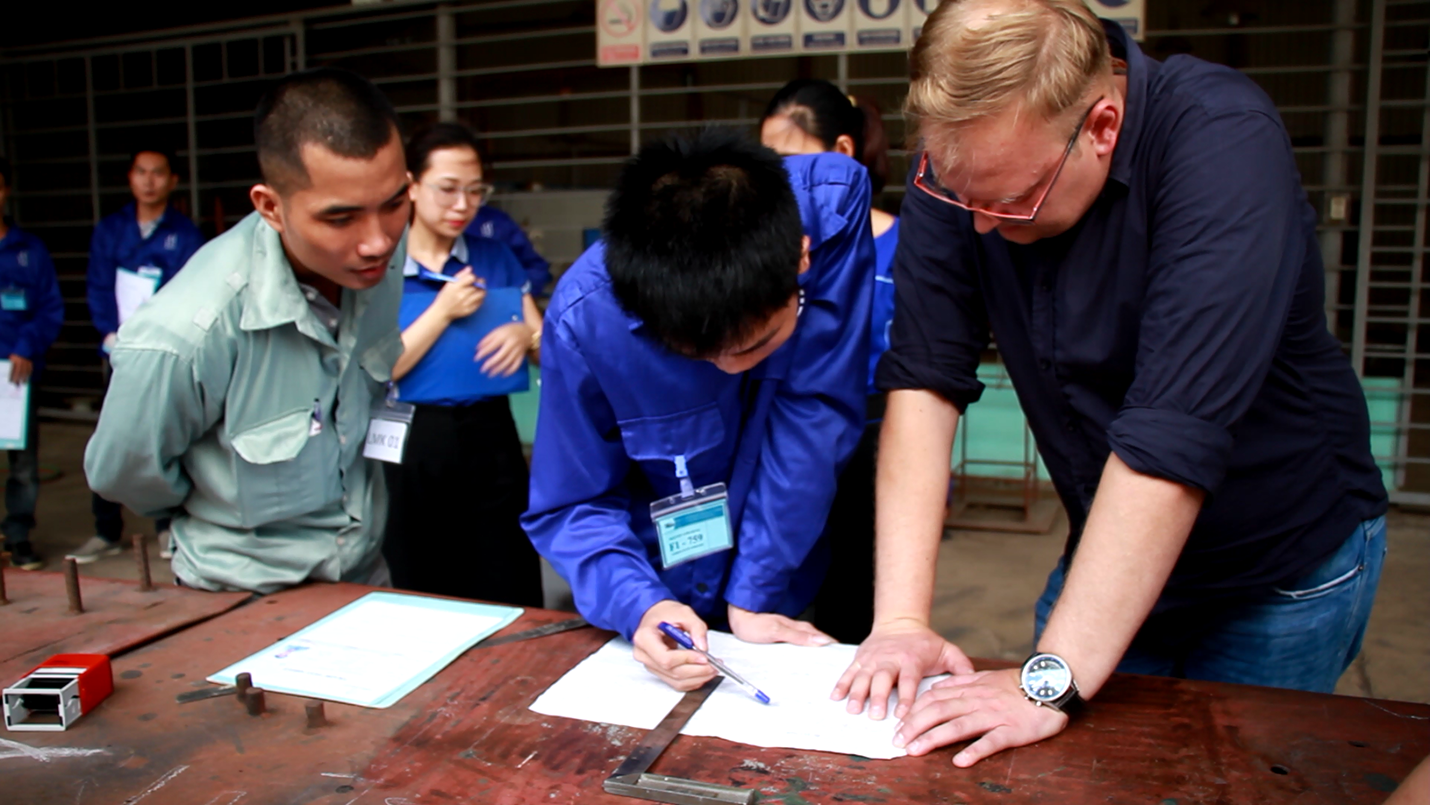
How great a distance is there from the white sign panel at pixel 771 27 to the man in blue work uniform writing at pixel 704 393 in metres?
2.99

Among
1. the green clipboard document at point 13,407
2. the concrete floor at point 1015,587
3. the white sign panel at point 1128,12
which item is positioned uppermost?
the white sign panel at point 1128,12

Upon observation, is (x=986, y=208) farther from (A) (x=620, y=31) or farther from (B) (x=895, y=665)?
(A) (x=620, y=31)

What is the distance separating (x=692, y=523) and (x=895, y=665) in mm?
378

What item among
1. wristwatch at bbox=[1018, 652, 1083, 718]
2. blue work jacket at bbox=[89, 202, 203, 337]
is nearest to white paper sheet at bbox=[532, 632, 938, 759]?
wristwatch at bbox=[1018, 652, 1083, 718]

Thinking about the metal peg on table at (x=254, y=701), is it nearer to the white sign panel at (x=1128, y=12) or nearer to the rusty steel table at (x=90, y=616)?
the rusty steel table at (x=90, y=616)

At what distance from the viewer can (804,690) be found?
1.17 metres

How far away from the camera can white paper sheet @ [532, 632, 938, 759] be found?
106cm

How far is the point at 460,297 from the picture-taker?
7.93ft

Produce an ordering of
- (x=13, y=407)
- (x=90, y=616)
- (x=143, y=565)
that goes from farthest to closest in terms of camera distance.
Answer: (x=13, y=407), (x=143, y=565), (x=90, y=616)

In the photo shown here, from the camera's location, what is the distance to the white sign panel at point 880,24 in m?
4.20

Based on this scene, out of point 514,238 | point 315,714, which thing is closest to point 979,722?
point 315,714

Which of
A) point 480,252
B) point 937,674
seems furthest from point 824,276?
point 480,252

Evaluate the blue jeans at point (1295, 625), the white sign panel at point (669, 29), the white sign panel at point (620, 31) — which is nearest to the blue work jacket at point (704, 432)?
the blue jeans at point (1295, 625)

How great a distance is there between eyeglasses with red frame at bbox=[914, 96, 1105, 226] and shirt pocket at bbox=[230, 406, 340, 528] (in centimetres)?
100
